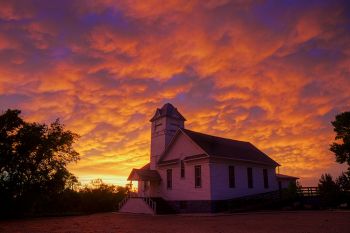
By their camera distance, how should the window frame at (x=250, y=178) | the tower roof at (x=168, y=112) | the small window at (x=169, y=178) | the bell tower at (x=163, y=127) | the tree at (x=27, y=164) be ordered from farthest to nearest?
the tower roof at (x=168, y=112) → the bell tower at (x=163, y=127) → the small window at (x=169, y=178) → the window frame at (x=250, y=178) → the tree at (x=27, y=164)

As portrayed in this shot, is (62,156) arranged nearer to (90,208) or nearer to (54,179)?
(54,179)

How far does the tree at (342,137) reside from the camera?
34553 mm

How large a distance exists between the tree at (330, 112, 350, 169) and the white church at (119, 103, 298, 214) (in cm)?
842

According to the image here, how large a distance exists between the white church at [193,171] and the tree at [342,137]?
8.42 metres

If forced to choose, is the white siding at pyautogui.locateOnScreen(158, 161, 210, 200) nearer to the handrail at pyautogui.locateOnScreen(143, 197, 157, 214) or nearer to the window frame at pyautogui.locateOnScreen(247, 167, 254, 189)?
the handrail at pyautogui.locateOnScreen(143, 197, 157, 214)

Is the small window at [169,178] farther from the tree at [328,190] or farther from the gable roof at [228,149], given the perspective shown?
the tree at [328,190]

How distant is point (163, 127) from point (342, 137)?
21.3 meters

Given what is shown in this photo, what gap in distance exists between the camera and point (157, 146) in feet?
138

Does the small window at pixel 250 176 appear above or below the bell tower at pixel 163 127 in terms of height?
below

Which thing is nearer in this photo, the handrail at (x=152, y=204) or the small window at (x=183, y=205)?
the handrail at (x=152, y=204)

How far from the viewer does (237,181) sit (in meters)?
35.3

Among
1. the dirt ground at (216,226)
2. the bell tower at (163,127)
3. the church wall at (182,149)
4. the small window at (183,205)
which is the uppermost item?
the bell tower at (163,127)

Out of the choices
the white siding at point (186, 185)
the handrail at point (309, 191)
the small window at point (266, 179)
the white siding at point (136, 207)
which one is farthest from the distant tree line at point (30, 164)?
the handrail at point (309, 191)

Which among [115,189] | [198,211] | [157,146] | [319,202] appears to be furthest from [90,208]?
[319,202]
